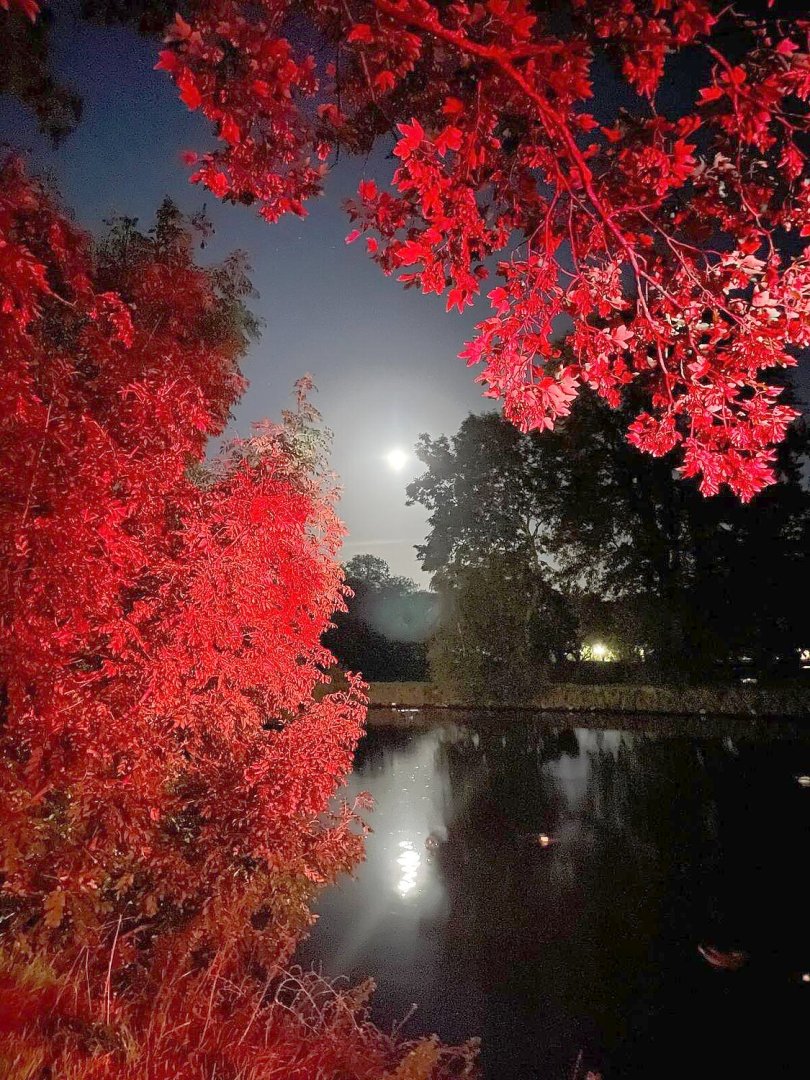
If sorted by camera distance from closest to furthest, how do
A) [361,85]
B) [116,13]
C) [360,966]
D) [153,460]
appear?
[361,85], [116,13], [153,460], [360,966]

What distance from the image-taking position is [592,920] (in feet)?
24.1

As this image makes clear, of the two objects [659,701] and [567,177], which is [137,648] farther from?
[659,701]

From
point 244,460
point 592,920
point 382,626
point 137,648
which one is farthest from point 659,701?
point 382,626

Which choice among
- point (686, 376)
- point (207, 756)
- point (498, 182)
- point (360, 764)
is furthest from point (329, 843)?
point (360, 764)

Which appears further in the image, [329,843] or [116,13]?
[329,843]

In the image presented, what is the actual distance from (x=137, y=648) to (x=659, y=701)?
77.7 ft

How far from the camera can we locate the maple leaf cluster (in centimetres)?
427

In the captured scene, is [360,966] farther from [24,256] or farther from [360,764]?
[360,764]

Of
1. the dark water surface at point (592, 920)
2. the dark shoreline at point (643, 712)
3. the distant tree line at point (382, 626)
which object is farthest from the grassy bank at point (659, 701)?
the dark water surface at point (592, 920)

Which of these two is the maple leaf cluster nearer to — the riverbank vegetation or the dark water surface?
the riverbank vegetation

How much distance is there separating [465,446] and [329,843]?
86.0 feet

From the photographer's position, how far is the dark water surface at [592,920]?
209 inches

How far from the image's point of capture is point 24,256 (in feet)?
11.7

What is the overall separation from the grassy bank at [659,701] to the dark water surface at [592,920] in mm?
9410
